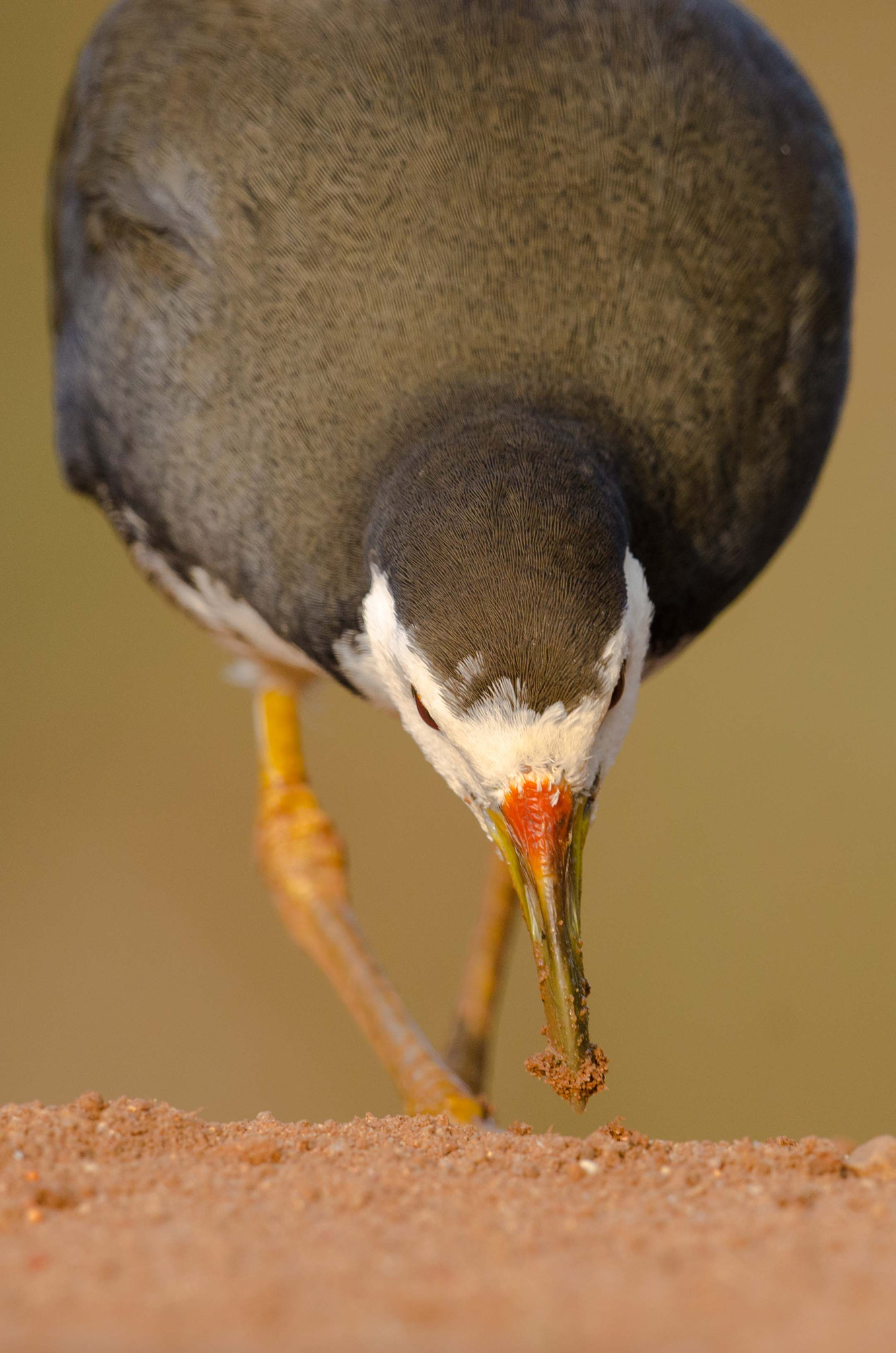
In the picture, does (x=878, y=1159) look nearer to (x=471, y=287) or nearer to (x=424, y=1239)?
(x=424, y=1239)

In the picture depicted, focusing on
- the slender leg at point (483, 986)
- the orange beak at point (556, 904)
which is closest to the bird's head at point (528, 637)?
the orange beak at point (556, 904)

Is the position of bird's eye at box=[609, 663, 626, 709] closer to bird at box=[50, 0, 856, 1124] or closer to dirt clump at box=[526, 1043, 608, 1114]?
bird at box=[50, 0, 856, 1124]

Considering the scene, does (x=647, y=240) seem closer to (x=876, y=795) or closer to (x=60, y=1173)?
(x=60, y=1173)

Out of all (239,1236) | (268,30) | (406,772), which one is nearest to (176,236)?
(268,30)

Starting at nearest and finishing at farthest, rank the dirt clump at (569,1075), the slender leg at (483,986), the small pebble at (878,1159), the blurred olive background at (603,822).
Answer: the small pebble at (878,1159) → the dirt clump at (569,1075) → the slender leg at (483,986) → the blurred olive background at (603,822)

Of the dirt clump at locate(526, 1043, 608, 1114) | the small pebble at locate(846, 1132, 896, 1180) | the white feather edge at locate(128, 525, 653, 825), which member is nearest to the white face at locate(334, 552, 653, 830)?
the white feather edge at locate(128, 525, 653, 825)

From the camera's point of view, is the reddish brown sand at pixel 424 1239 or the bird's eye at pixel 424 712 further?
the bird's eye at pixel 424 712

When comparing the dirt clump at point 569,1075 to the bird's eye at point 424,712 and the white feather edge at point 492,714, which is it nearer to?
the white feather edge at point 492,714

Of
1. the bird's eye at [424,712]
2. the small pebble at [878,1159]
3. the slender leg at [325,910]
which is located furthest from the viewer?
the slender leg at [325,910]
